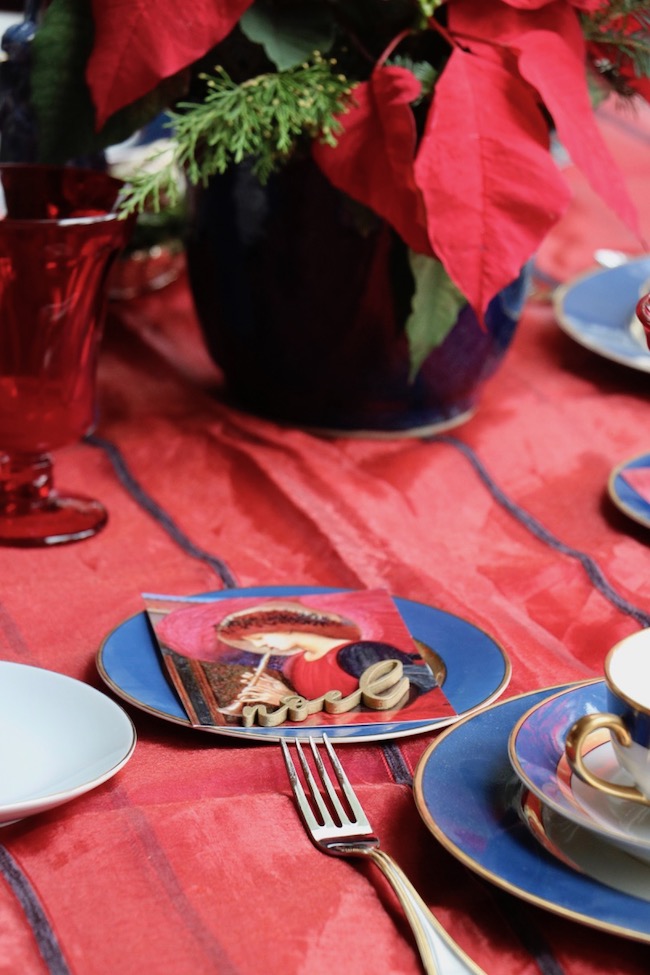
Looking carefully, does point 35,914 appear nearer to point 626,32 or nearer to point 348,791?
point 348,791

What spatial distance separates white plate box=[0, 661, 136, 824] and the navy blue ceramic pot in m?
0.31

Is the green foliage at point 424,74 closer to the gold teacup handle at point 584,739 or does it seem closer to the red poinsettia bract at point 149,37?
the red poinsettia bract at point 149,37

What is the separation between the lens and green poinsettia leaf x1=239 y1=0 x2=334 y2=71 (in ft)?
1.86

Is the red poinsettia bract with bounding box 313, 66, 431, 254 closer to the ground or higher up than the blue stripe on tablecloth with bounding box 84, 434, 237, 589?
higher up

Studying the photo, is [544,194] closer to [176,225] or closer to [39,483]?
[39,483]

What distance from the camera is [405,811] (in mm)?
372

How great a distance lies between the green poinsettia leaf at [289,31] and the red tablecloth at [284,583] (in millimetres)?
209

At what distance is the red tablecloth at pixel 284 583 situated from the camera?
1.05 feet

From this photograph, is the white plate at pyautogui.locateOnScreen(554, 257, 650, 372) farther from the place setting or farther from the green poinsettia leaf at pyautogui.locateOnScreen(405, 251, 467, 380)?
the place setting

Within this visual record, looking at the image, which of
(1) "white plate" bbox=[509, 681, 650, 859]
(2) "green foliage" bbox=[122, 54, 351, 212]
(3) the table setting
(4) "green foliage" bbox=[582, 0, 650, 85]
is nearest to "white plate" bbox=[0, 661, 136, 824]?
(3) the table setting

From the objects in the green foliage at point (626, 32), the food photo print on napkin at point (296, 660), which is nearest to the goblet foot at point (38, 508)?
the food photo print on napkin at point (296, 660)

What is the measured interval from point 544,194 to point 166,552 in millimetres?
232

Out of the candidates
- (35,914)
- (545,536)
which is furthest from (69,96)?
(35,914)

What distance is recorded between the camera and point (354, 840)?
0.35 m
